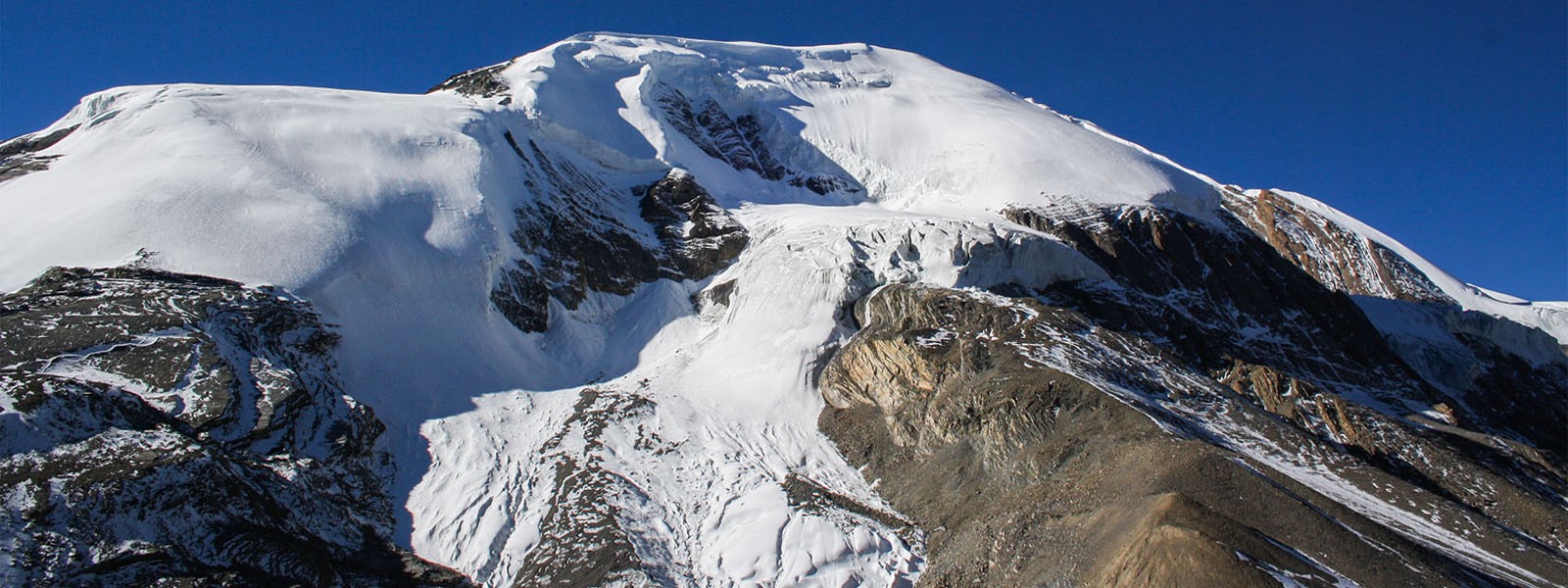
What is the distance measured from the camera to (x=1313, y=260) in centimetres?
6438

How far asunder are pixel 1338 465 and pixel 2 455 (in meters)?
34.8

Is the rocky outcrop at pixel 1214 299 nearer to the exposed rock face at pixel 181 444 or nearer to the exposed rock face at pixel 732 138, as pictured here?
the exposed rock face at pixel 732 138

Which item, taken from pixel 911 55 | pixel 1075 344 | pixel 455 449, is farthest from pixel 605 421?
pixel 911 55

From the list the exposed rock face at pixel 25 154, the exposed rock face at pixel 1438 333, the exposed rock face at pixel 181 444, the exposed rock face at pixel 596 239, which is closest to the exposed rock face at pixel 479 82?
the exposed rock face at pixel 596 239

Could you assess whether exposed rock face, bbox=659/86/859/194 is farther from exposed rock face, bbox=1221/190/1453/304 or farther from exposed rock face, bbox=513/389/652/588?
exposed rock face, bbox=513/389/652/588

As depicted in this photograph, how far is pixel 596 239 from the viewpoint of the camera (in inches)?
1923

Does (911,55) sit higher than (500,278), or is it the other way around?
(911,55)

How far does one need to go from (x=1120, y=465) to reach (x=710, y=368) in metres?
18.6

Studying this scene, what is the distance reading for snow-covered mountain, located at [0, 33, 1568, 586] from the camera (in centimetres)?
2445

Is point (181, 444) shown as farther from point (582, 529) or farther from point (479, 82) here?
point (479, 82)

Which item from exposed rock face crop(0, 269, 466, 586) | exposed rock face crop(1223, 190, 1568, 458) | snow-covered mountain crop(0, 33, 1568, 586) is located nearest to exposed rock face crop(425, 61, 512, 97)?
snow-covered mountain crop(0, 33, 1568, 586)

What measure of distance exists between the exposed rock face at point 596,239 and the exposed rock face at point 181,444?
1089cm

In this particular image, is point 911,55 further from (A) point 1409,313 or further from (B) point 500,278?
(B) point 500,278

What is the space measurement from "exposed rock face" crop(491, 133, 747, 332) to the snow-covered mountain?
0.22 metres
